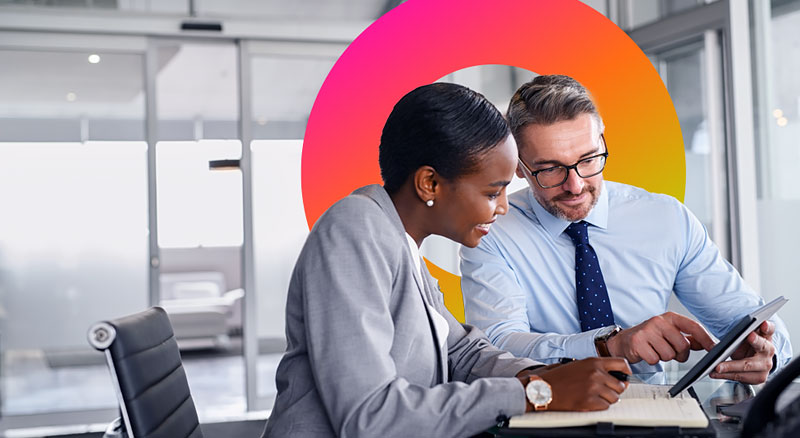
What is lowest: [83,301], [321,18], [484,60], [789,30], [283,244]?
[83,301]

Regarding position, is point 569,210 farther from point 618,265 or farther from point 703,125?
point 703,125

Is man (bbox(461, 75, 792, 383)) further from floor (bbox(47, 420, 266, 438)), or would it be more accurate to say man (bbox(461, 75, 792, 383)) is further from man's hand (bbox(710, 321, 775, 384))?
floor (bbox(47, 420, 266, 438))

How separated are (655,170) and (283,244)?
3144mm

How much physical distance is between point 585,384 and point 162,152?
14.2 ft

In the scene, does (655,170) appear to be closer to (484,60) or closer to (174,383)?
(484,60)

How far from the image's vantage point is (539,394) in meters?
1.15

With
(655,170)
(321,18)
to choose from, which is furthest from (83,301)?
(655,170)

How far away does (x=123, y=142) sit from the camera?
4898 mm

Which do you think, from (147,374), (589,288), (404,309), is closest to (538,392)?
(404,309)

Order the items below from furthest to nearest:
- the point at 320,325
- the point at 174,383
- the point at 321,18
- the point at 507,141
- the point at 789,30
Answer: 1. the point at 321,18
2. the point at 789,30
3. the point at 174,383
4. the point at 507,141
5. the point at 320,325

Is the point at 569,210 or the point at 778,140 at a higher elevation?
the point at 778,140

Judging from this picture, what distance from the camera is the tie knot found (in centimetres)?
207

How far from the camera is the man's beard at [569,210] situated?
202 centimetres

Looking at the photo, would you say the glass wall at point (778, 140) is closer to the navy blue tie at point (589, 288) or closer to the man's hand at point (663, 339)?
the navy blue tie at point (589, 288)
